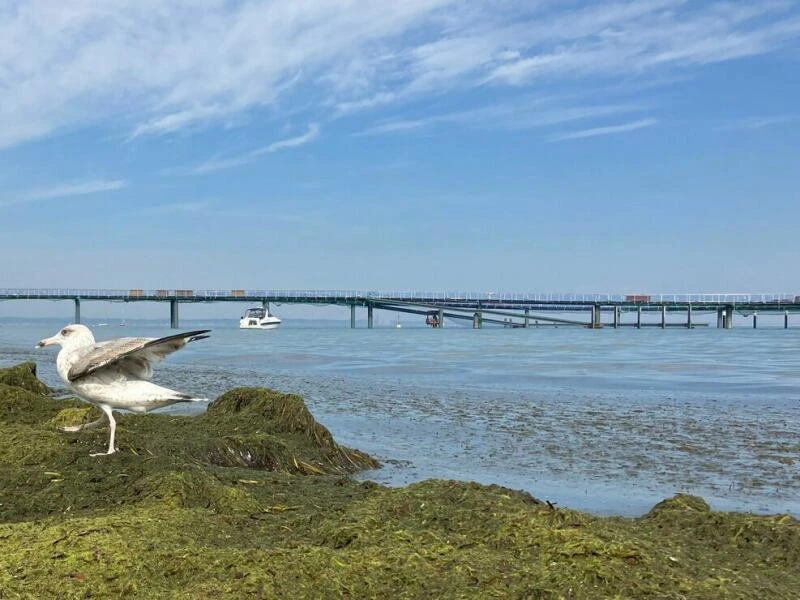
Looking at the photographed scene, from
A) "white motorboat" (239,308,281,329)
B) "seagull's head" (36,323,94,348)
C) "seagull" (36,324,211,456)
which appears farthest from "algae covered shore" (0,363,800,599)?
"white motorboat" (239,308,281,329)

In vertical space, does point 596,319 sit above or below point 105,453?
below

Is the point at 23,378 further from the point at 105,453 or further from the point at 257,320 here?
the point at 257,320

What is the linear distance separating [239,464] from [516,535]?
4.16 metres

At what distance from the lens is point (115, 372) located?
6.81 m

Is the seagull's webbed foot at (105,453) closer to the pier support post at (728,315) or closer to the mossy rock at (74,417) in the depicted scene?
the mossy rock at (74,417)

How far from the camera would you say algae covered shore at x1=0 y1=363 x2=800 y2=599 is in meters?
3.67

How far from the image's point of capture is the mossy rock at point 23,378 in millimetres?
12555

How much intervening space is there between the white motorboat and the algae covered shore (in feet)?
370

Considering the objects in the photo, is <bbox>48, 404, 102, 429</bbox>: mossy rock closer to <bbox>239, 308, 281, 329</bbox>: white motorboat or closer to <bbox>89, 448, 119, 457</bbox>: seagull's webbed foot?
<bbox>89, 448, 119, 457</bbox>: seagull's webbed foot

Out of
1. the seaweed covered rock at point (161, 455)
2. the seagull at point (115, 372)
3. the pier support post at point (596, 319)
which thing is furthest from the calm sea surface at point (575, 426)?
the pier support post at point (596, 319)

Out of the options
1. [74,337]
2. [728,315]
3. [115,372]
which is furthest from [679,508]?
[728,315]

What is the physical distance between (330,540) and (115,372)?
10.5ft

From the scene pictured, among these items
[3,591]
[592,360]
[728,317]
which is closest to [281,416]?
[3,591]

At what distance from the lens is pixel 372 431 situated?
12.2 meters
